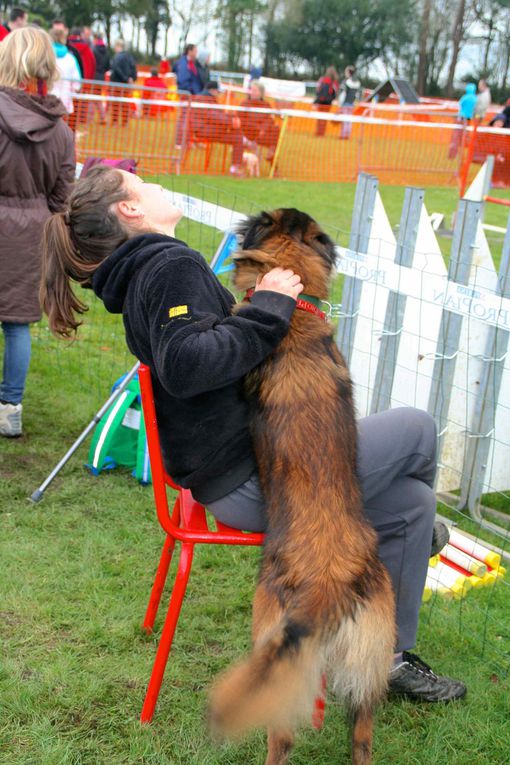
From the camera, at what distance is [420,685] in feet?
8.29

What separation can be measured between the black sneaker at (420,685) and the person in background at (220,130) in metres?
11.8

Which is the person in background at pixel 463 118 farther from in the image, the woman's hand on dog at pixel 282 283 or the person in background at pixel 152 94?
the woman's hand on dog at pixel 282 283

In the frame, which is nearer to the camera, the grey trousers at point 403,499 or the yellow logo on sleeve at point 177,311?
the yellow logo on sleeve at point 177,311

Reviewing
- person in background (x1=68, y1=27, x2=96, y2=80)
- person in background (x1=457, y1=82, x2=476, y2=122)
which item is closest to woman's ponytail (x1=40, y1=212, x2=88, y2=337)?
person in background (x1=68, y1=27, x2=96, y2=80)

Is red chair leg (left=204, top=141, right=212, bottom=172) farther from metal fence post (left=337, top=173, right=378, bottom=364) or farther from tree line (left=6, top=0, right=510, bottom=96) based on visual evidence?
tree line (left=6, top=0, right=510, bottom=96)

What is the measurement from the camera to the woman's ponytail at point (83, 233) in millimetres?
2256

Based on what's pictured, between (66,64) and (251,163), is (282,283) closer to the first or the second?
(66,64)

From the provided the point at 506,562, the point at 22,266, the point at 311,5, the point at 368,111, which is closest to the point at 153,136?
the point at 368,111

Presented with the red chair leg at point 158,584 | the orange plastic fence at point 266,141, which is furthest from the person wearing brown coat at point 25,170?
the orange plastic fence at point 266,141

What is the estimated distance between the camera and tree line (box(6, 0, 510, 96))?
43094mm

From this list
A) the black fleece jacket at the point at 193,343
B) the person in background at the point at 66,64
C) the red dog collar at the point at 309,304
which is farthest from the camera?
the person in background at the point at 66,64

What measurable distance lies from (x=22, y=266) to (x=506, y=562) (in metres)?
2.59

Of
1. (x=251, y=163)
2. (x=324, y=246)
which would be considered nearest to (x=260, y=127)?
(x=251, y=163)

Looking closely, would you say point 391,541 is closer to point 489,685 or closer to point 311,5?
point 489,685
